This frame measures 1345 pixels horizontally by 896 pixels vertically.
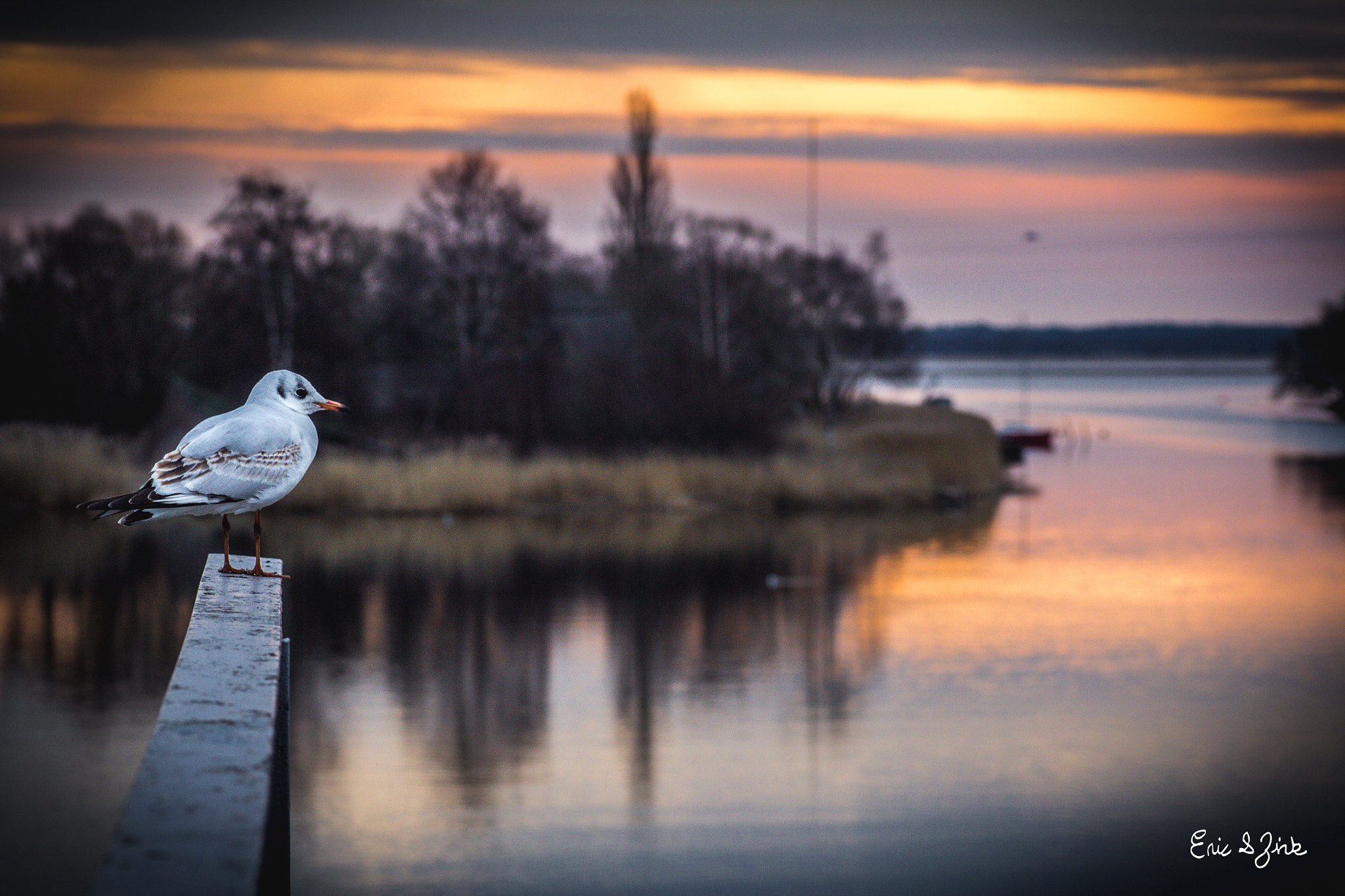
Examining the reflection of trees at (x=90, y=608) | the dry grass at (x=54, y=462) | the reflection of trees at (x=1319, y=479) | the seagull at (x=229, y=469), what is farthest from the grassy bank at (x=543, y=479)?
the seagull at (x=229, y=469)

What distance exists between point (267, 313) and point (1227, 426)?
93785 mm

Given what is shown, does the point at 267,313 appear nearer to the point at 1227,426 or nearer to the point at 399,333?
the point at 399,333

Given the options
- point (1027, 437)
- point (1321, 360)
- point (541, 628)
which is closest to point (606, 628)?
point (541, 628)

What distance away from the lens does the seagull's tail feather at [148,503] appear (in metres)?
6.55

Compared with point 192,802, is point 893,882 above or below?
below

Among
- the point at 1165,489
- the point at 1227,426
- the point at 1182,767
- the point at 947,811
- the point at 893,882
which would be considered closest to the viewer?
the point at 893,882

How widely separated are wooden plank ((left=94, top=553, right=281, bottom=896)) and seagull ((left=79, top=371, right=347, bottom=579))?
0.76m

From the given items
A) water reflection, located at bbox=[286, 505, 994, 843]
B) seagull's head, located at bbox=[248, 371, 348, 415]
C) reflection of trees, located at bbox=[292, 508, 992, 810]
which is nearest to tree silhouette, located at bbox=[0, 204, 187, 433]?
water reflection, located at bbox=[286, 505, 994, 843]

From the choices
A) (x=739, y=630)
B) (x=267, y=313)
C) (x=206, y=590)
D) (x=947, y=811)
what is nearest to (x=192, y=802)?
(x=206, y=590)

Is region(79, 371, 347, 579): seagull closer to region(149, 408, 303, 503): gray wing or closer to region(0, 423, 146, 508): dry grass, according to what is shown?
region(149, 408, 303, 503): gray wing

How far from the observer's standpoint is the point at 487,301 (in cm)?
5303
